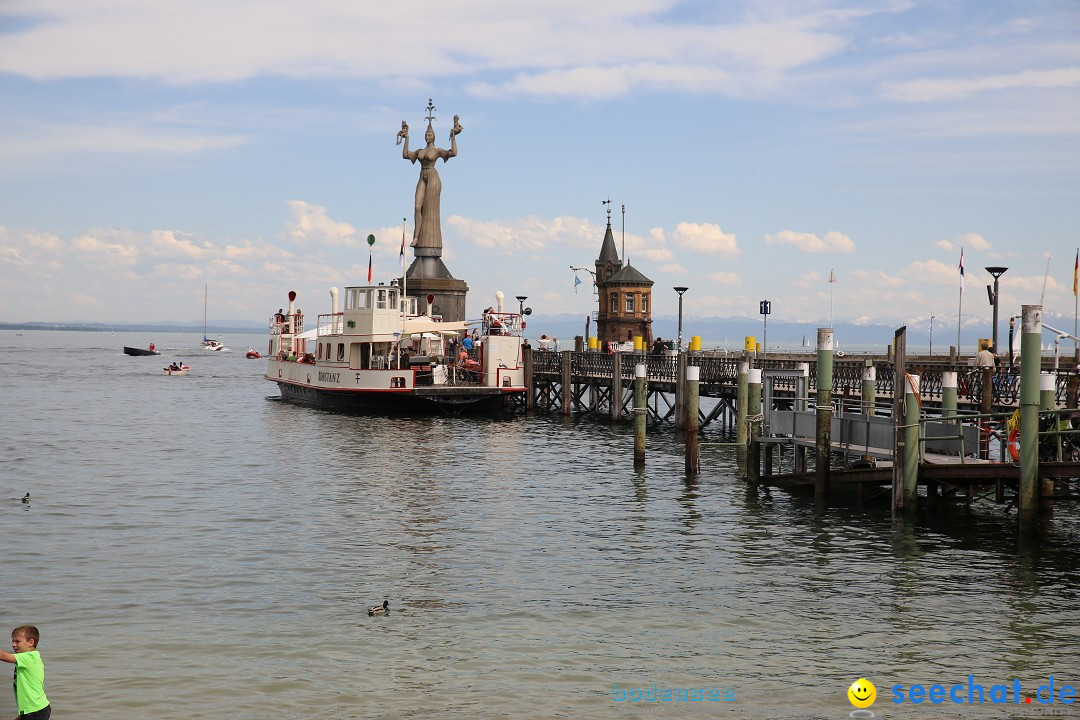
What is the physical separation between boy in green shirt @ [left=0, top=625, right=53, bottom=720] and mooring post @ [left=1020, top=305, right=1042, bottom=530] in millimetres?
16076

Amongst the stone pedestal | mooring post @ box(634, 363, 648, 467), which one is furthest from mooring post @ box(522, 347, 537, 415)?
the stone pedestal

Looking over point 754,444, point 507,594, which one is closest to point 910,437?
point 754,444

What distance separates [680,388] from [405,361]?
48.4 feet

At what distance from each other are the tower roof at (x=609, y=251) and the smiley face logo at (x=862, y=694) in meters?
72.7

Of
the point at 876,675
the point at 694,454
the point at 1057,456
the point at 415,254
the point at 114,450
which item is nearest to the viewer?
the point at 876,675

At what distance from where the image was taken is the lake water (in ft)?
43.5

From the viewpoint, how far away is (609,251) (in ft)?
281

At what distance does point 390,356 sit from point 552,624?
115ft

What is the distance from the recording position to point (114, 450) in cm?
3809

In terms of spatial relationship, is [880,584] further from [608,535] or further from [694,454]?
[694,454]

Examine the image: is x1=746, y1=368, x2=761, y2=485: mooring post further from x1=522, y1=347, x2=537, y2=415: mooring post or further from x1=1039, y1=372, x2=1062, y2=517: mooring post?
x1=522, y1=347, x2=537, y2=415: mooring post

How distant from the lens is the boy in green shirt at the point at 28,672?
403 inches

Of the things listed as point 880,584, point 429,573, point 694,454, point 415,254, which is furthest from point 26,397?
point 880,584

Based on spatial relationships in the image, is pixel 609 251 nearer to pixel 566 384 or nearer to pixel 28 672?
pixel 566 384
